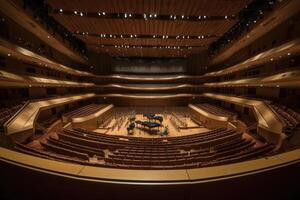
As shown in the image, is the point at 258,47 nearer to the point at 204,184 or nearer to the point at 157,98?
the point at 157,98

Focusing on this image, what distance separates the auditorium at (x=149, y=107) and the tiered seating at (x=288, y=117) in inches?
2.7

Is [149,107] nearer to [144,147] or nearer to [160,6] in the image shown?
[160,6]

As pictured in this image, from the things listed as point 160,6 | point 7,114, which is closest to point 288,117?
point 160,6

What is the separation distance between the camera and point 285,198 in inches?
64.2

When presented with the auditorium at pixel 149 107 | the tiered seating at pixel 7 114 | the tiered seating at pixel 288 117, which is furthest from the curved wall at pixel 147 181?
the tiered seating at pixel 7 114

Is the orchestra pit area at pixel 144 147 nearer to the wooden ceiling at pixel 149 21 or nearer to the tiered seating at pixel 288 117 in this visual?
the tiered seating at pixel 288 117

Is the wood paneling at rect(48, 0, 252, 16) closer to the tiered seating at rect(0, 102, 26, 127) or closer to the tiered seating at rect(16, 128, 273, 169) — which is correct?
the tiered seating at rect(0, 102, 26, 127)

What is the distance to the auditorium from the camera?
4.99 ft

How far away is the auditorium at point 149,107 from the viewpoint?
4.99 ft

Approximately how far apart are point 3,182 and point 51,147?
16.5ft

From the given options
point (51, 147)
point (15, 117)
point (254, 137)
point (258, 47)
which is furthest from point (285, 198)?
point (258, 47)

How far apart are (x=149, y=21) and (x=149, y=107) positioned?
41.2 feet

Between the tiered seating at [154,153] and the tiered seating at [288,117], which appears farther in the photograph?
the tiered seating at [288,117]

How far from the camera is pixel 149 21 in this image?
34.8 ft
